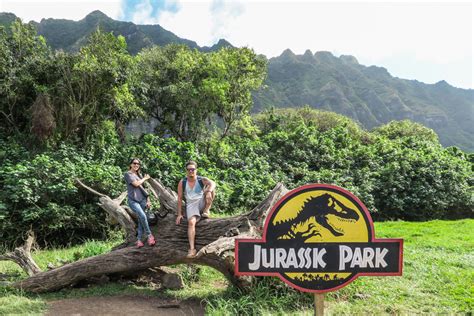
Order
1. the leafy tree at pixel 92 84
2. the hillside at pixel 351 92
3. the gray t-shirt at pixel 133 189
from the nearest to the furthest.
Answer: the gray t-shirt at pixel 133 189 → the leafy tree at pixel 92 84 → the hillside at pixel 351 92

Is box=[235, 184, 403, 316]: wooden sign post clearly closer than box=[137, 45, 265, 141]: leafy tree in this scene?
Yes

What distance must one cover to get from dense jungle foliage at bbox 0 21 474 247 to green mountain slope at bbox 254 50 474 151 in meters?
51.3

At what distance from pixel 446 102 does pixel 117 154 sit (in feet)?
403

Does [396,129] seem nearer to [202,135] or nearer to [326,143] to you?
[326,143]

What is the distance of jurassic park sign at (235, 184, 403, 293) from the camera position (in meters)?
3.27

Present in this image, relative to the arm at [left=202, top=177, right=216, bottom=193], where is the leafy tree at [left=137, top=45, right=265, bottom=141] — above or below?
above

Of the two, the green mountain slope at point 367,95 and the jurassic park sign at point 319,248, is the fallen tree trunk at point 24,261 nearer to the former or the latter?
the jurassic park sign at point 319,248

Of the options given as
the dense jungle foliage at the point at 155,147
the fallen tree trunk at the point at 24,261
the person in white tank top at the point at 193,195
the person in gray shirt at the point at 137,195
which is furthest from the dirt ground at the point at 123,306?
the dense jungle foliage at the point at 155,147

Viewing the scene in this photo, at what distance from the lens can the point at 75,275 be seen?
5742mm

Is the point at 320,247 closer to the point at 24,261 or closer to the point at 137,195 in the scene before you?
the point at 137,195

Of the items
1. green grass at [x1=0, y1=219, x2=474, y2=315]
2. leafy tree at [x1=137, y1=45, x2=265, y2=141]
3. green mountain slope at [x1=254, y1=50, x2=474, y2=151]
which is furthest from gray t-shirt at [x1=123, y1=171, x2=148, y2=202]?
green mountain slope at [x1=254, y1=50, x2=474, y2=151]

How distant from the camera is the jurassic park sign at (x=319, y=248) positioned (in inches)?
129

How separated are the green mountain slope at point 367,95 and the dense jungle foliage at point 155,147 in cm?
5134

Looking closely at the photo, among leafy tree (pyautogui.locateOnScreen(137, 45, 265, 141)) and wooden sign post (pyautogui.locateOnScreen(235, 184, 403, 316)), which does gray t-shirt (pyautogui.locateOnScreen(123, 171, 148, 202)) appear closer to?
wooden sign post (pyautogui.locateOnScreen(235, 184, 403, 316))
